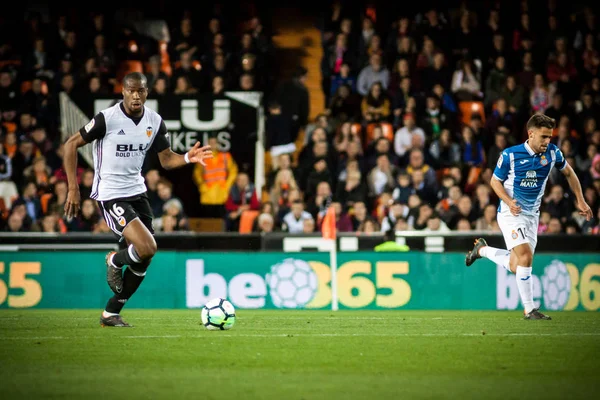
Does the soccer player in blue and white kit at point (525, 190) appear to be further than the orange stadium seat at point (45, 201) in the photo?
No

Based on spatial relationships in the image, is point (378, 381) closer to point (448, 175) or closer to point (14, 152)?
point (448, 175)

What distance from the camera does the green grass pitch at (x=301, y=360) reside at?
246 inches

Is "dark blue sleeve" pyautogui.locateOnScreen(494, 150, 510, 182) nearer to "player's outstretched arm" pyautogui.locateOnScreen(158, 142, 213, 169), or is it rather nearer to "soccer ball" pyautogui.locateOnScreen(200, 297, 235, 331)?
"player's outstretched arm" pyautogui.locateOnScreen(158, 142, 213, 169)

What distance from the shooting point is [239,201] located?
60.2ft

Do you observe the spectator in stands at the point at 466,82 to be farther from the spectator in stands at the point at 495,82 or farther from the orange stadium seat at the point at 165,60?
the orange stadium seat at the point at 165,60

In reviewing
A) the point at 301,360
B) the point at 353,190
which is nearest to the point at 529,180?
the point at 301,360

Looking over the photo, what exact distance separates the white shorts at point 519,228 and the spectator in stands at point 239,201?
7.10 meters

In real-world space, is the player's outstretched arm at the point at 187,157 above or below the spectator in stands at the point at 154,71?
below

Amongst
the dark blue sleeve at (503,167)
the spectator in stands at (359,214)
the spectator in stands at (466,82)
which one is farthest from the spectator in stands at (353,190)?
the dark blue sleeve at (503,167)

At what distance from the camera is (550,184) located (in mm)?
18234

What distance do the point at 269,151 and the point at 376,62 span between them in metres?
2.60

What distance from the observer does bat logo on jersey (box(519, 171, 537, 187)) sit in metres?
11.6

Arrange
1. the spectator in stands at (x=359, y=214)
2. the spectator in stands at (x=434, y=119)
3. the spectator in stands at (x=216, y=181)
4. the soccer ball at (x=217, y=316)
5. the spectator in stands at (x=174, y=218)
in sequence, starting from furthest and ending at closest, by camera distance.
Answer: the spectator in stands at (x=434, y=119) → the spectator in stands at (x=216, y=181) → the spectator in stands at (x=359, y=214) → the spectator in stands at (x=174, y=218) → the soccer ball at (x=217, y=316)

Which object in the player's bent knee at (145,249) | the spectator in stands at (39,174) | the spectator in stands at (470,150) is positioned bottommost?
the player's bent knee at (145,249)
